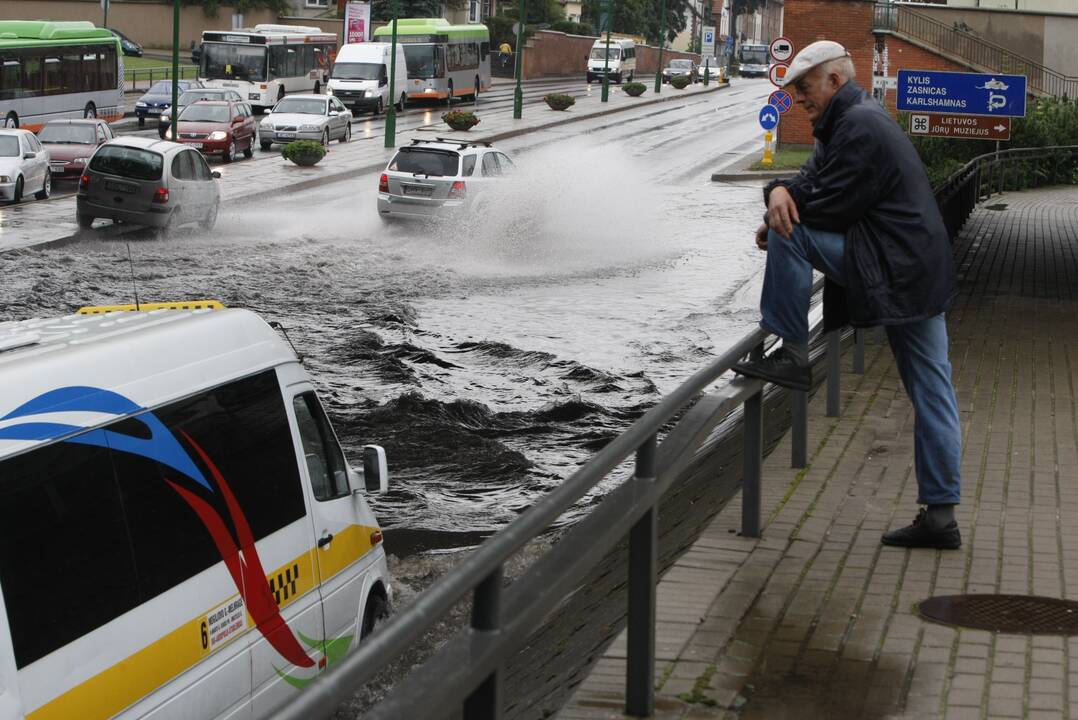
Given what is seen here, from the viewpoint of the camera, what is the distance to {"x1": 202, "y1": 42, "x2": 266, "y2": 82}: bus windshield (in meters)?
63.3

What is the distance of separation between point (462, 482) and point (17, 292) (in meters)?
12.1

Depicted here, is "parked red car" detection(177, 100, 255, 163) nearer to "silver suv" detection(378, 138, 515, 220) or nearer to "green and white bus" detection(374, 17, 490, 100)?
"silver suv" detection(378, 138, 515, 220)

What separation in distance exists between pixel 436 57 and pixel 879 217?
64712 mm

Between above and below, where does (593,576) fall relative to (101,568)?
below

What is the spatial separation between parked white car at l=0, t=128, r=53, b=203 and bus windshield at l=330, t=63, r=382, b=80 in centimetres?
2994

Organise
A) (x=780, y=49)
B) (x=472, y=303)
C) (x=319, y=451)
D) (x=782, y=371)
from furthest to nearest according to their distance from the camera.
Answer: (x=780, y=49), (x=472, y=303), (x=319, y=451), (x=782, y=371)

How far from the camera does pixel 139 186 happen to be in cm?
2866

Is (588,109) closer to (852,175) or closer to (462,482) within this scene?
(462,482)

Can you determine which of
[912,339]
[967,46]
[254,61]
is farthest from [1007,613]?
[254,61]

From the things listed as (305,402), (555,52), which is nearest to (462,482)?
(305,402)

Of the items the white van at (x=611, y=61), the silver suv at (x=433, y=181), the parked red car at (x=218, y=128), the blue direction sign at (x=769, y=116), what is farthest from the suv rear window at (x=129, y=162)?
the white van at (x=611, y=61)

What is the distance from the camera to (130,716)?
192 inches

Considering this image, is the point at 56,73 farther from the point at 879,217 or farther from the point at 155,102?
the point at 879,217

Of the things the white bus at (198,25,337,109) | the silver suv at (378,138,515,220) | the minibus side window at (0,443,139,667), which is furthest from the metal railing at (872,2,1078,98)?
the minibus side window at (0,443,139,667)
